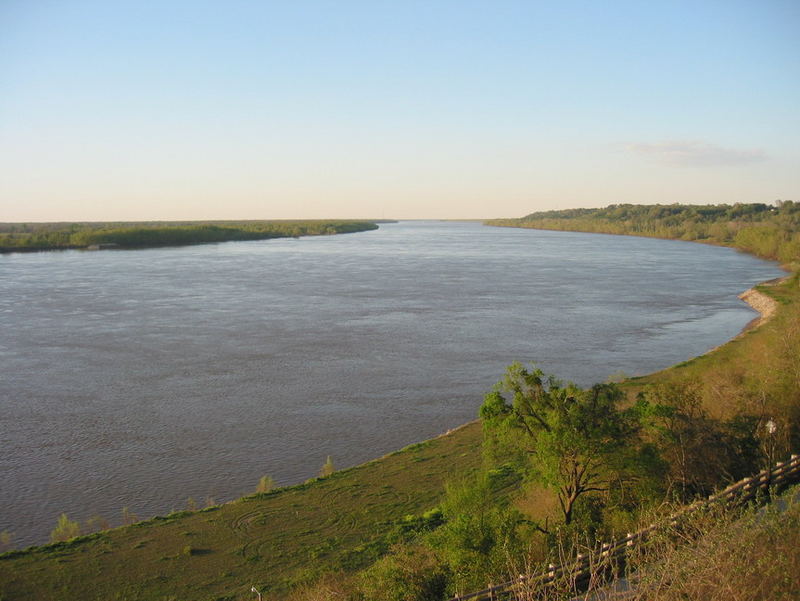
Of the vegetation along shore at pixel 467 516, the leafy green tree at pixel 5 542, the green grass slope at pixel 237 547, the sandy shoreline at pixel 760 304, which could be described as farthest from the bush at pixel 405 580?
the sandy shoreline at pixel 760 304

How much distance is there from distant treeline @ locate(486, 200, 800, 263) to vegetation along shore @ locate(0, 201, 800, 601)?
5742 centimetres

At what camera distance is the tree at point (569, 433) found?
903 cm

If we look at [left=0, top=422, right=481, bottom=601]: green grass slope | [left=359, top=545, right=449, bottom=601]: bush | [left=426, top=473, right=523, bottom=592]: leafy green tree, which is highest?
[left=426, top=473, right=523, bottom=592]: leafy green tree

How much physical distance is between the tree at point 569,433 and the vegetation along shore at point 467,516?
2 cm

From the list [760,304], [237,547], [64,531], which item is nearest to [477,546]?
[237,547]

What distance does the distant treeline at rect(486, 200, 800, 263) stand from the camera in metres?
71.7

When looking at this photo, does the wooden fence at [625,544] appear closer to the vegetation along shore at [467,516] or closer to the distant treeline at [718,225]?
the vegetation along shore at [467,516]

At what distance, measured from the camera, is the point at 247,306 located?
33719 mm

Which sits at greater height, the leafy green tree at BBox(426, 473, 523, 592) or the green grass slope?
the leafy green tree at BBox(426, 473, 523, 592)

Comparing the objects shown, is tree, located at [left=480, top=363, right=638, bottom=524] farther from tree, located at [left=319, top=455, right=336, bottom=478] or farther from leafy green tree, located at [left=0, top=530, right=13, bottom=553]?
leafy green tree, located at [left=0, top=530, right=13, bottom=553]

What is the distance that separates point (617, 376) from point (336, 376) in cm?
876

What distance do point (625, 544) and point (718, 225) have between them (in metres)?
112

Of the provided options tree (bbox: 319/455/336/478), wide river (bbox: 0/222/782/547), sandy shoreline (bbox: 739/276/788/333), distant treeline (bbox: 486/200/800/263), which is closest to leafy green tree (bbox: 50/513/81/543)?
wide river (bbox: 0/222/782/547)

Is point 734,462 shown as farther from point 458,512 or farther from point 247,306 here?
point 247,306
